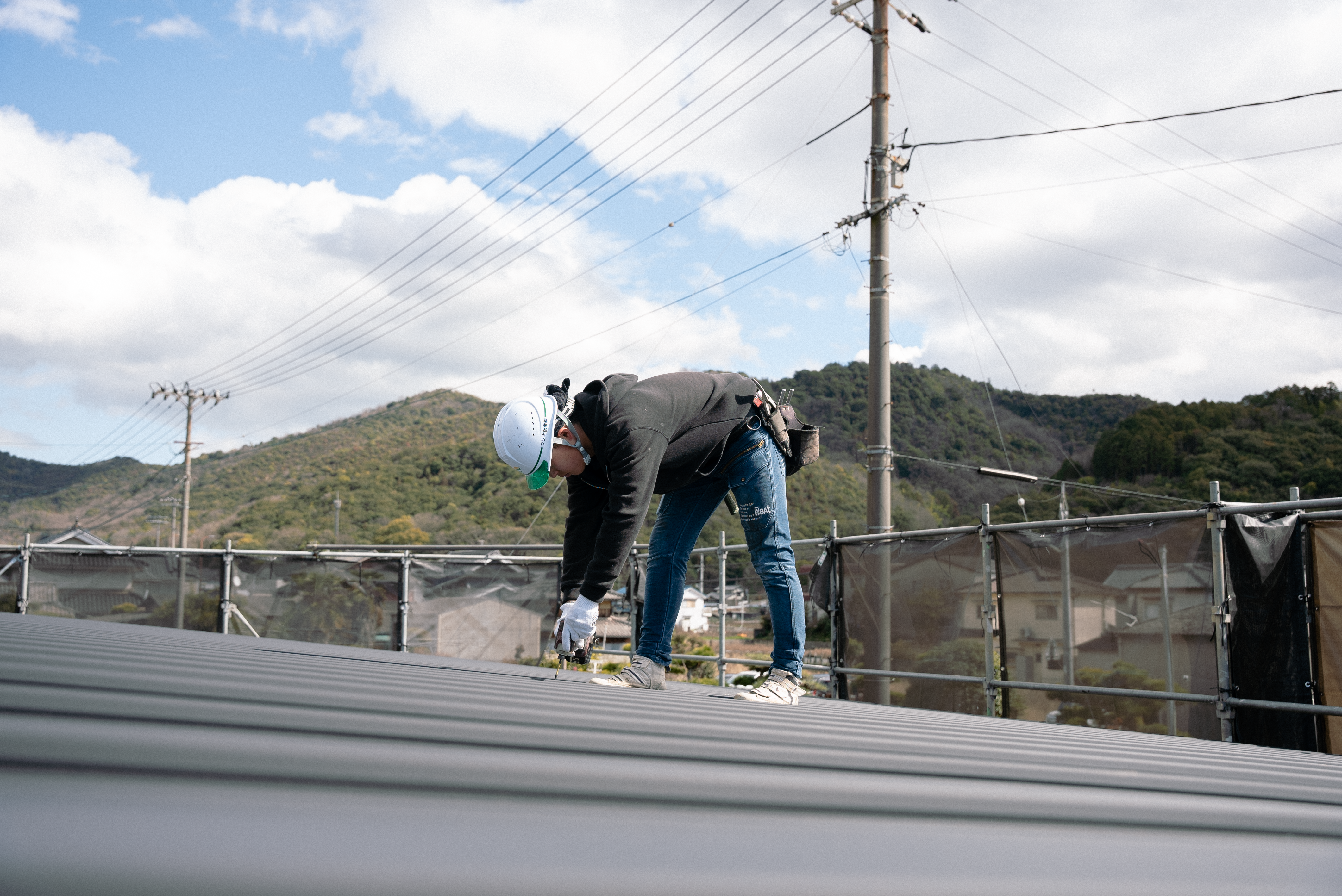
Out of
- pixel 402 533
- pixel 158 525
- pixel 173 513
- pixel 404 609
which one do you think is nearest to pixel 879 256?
pixel 404 609

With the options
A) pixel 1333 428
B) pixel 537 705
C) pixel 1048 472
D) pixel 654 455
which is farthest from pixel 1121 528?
pixel 1048 472

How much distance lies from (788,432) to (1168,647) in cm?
337

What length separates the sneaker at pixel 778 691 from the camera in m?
3.25

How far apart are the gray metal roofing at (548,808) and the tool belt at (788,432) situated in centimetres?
212

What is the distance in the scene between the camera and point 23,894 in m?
0.39

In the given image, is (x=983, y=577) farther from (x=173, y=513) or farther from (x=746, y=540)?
(x=173, y=513)

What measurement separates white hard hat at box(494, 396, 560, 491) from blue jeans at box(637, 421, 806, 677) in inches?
26.2

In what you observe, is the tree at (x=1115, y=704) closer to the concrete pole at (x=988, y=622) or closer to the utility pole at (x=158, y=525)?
the concrete pole at (x=988, y=622)

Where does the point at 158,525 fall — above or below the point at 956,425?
below

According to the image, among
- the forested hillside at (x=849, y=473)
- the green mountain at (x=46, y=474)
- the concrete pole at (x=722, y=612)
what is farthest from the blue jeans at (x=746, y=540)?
the green mountain at (x=46, y=474)

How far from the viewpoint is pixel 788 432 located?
3.90 metres

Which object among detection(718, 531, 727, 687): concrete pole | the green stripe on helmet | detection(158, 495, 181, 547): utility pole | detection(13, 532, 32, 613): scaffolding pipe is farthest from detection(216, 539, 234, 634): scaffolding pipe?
detection(158, 495, 181, 547): utility pole

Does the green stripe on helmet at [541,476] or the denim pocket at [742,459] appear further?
the denim pocket at [742,459]

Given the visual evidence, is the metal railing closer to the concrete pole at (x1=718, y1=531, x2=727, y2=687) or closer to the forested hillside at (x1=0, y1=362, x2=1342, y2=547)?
the concrete pole at (x1=718, y1=531, x2=727, y2=687)
